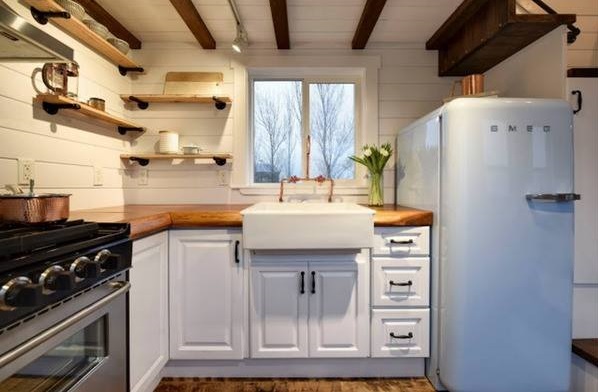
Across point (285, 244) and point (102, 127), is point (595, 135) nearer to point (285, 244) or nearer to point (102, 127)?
point (285, 244)

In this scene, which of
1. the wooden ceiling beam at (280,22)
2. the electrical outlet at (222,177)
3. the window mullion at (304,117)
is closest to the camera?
the wooden ceiling beam at (280,22)

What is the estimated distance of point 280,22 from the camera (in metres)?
2.17

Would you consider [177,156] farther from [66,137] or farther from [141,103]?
[66,137]

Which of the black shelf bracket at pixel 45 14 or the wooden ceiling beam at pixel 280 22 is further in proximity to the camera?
the wooden ceiling beam at pixel 280 22

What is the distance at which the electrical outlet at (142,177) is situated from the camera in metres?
2.53

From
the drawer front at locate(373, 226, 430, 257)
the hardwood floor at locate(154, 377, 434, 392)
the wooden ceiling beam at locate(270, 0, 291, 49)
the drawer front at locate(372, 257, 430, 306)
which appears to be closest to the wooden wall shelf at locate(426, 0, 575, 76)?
the wooden ceiling beam at locate(270, 0, 291, 49)

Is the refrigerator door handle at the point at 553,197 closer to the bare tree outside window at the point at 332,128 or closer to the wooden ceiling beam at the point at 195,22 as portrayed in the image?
the bare tree outside window at the point at 332,128

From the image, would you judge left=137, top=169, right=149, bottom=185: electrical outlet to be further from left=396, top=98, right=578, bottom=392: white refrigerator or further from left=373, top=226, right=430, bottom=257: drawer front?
left=396, top=98, right=578, bottom=392: white refrigerator

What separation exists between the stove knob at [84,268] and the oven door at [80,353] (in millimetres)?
80

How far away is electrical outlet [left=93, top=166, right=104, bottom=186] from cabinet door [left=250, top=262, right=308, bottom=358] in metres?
1.11

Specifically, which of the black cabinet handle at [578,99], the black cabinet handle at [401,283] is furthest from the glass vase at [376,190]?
the black cabinet handle at [578,99]

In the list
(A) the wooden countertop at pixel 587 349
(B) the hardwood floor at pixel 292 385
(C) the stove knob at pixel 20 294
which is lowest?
(B) the hardwood floor at pixel 292 385

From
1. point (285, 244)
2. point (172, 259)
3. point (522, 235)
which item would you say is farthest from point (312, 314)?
point (522, 235)

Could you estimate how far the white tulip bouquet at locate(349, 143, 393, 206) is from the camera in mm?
2326
